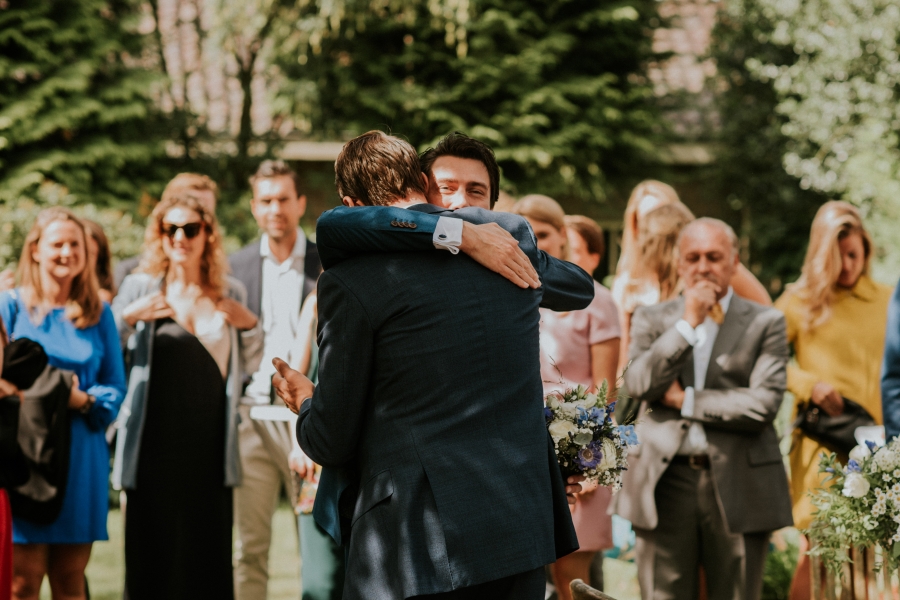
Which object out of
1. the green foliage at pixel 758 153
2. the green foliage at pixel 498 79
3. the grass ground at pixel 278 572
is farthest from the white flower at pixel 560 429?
the green foliage at pixel 758 153

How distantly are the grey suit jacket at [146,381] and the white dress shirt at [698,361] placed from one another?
2375 mm

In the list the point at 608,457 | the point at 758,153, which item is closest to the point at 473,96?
the point at 758,153

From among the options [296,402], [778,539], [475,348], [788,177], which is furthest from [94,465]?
[788,177]

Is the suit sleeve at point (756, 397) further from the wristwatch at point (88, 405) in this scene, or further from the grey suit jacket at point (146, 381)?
the wristwatch at point (88, 405)

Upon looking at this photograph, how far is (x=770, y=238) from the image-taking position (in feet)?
57.3

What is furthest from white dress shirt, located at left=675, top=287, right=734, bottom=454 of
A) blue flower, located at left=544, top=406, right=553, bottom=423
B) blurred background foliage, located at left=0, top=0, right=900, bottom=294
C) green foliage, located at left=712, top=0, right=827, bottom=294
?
green foliage, located at left=712, top=0, right=827, bottom=294

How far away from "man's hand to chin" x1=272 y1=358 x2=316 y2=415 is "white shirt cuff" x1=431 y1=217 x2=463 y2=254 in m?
0.68

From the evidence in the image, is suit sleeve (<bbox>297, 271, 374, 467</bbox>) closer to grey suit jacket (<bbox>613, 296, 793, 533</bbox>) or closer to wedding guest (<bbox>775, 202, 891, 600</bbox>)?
grey suit jacket (<bbox>613, 296, 793, 533</bbox>)

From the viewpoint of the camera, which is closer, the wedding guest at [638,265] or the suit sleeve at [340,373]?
the suit sleeve at [340,373]

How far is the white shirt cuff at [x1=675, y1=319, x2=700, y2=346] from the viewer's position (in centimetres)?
463

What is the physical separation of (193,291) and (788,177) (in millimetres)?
14366

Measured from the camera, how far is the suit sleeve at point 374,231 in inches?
107

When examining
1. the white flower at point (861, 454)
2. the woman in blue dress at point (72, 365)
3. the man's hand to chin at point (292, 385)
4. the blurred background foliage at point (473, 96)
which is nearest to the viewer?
the man's hand to chin at point (292, 385)

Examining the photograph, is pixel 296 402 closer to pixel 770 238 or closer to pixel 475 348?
pixel 475 348
